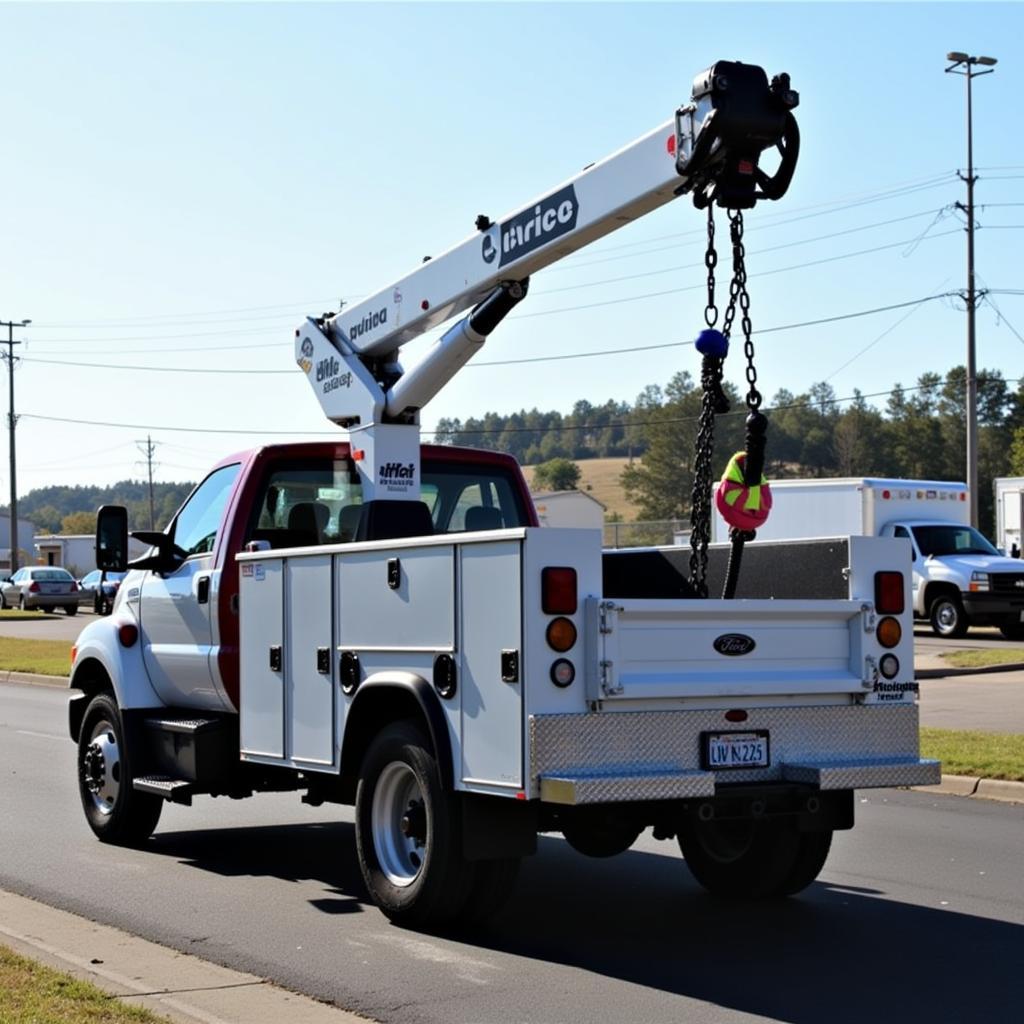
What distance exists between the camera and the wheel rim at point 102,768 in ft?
34.0

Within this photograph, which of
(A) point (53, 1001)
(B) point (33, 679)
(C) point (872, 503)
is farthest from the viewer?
(C) point (872, 503)

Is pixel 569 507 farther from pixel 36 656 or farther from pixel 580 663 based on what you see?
pixel 580 663

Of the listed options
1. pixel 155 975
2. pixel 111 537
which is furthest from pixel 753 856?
pixel 111 537

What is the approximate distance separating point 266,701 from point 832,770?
3.14 m

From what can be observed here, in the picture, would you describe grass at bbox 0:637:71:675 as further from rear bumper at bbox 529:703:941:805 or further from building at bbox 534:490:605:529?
building at bbox 534:490:605:529

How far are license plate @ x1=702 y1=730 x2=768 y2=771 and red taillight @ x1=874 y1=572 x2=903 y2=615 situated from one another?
0.92 m

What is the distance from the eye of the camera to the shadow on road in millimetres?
6508

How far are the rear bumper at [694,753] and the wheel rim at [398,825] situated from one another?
1132mm

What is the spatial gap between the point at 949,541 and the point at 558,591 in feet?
88.0

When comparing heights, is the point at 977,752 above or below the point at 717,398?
below

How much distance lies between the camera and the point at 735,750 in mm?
7348

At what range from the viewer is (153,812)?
34.0ft

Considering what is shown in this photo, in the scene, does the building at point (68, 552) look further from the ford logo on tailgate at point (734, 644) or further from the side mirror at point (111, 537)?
the ford logo on tailgate at point (734, 644)

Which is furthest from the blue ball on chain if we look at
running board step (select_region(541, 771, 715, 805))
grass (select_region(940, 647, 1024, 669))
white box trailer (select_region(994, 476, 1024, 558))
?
white box trailer (select_region(994, 476, 1024, 558))
